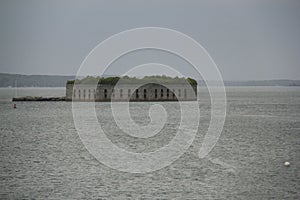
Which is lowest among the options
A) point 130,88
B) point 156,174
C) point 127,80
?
point 130,88

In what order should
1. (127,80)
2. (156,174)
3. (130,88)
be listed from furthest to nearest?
(130,88)
(127,80)
(156,174)

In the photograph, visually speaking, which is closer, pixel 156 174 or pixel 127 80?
pixel 156 174

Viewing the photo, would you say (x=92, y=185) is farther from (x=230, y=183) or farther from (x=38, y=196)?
(x=230, y=183)

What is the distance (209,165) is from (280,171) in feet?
10.2

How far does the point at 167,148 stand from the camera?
2722cm

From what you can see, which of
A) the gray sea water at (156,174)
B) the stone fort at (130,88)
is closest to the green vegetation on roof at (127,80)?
the stone fort at (130,88)

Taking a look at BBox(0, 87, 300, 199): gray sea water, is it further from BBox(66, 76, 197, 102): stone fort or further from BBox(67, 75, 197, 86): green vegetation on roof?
BBox(66, 76, 197, 102): stone fort

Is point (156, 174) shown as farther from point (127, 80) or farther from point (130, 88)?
point (130, 88)

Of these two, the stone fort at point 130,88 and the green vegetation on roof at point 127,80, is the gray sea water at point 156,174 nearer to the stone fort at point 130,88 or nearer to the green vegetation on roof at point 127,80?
the green vegetation on roof at point 127,80

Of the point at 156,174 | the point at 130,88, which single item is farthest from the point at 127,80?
the point at 156,174

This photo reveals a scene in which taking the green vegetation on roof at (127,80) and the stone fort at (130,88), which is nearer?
the green vegetation on roof at (127,80)

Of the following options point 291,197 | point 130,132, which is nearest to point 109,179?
point 291,197

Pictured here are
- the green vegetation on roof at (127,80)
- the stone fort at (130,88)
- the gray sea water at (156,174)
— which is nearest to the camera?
the gray sea water at (156,174)

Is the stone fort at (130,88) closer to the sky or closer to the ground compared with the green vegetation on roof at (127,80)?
closer to the ground
